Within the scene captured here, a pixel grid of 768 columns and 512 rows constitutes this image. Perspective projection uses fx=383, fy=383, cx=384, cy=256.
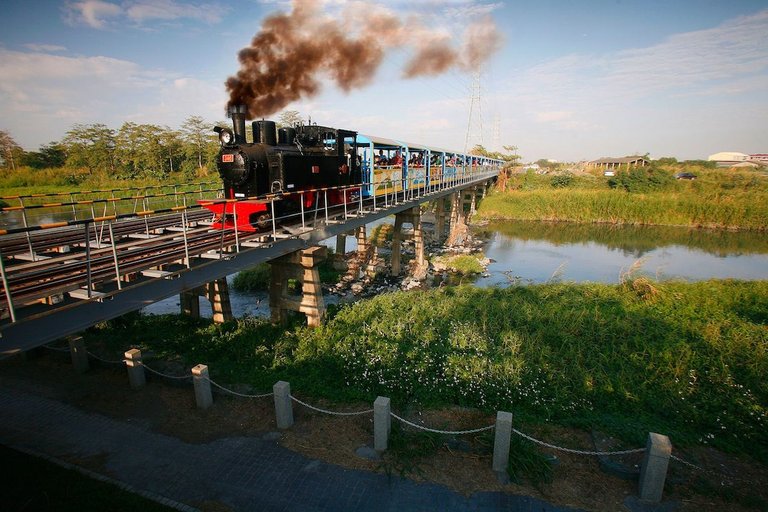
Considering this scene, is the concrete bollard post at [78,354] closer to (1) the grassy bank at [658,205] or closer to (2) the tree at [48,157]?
(1) the grassy bank at [658,205]

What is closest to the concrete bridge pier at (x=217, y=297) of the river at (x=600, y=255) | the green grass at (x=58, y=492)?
the river at (x=600, y=255)

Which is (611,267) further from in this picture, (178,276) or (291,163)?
(178,276)

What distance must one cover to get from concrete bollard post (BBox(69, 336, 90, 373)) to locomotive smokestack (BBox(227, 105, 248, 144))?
5.89 metres

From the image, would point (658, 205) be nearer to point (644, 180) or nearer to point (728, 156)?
point (644, 180)

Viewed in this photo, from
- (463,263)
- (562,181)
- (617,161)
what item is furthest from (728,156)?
(463,263)

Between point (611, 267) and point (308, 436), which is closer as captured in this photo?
point (308, 436)

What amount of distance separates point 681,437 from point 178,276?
871 cm

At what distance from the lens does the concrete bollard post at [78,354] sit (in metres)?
8.02

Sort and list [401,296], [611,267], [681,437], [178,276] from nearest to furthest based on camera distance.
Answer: [681,437], [178,276], [401,296], [611,267]

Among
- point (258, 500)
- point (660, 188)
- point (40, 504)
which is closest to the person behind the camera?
point (40, 504)

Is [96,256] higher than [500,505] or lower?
higher

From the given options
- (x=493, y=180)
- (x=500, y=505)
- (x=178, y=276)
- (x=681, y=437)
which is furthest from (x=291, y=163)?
(x=493, y=180)

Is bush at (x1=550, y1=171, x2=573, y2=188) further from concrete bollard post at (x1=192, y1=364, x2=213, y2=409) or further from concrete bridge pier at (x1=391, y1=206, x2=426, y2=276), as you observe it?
concrete bollard post at (x1=192, y1=364, x2=213, y2=409)

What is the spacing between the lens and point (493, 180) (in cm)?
5275
